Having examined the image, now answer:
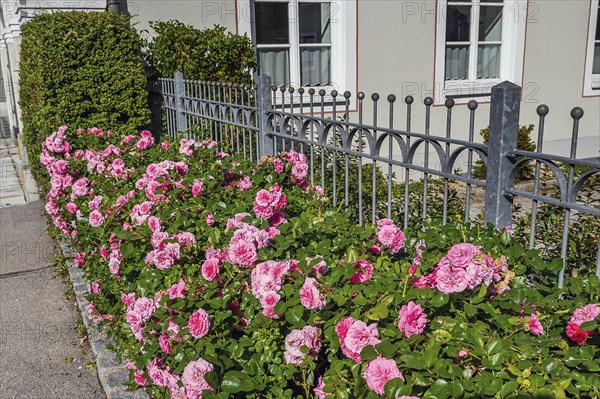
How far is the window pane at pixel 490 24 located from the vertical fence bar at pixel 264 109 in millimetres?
6752

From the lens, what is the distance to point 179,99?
265 inches

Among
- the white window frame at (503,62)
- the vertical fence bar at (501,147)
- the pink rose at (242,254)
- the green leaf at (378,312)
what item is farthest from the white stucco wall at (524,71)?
the green leaf at (378,312)

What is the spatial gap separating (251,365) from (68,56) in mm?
6000

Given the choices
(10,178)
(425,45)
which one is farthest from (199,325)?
(10,178)

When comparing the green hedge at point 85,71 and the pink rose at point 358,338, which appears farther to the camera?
the green hedge at point 85,71

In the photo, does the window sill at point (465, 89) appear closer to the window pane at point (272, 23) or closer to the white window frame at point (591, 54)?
the white window frame at point (591, 54)

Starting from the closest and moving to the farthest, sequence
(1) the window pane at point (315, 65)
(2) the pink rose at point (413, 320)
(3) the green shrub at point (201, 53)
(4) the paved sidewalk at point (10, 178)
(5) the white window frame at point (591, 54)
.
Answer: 1. (2) the pink rose at point (413, 320)
2. (3) the green shrub at point (201, 53)
3. (4) the paved sidewalk at point (10, 178)
4. (1) the window pane at point (315, 65)
5. (5) the white window frame at point (591, 54)

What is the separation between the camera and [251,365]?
6.74 ft

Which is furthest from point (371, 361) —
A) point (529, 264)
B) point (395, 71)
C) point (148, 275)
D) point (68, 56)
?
point (395, 71)

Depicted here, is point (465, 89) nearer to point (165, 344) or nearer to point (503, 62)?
point (503, 62)

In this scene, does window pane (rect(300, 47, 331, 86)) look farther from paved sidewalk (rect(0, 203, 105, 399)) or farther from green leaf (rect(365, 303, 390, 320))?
green leaf (rect(365, 303, 390, 320))

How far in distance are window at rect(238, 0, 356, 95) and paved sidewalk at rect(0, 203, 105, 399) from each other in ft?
14.3

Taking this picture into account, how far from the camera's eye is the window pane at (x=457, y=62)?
32.7 feet

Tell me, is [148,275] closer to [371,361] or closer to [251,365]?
[251,365]
